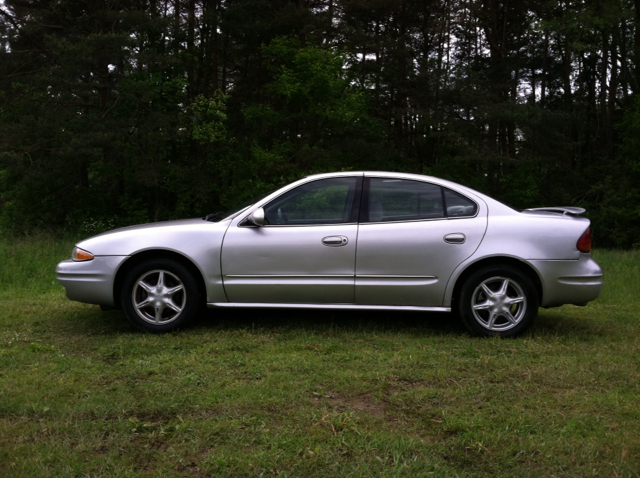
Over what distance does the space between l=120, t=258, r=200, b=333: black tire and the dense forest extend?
16969 mm

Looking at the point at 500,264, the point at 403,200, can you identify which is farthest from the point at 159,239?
the point at 500,264

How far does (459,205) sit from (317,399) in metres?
2.62

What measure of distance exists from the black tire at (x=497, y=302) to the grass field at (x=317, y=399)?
0.69 ft

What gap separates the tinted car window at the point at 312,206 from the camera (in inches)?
227

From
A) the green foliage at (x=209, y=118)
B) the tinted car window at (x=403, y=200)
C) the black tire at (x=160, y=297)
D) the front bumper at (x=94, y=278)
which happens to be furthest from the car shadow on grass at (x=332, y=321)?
the green foliage at (x=209, y=118)

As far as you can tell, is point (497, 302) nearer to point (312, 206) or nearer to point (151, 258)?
point (312, 206)

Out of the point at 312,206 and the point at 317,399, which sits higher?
the point at 312,206

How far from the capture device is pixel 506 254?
5.50 metres

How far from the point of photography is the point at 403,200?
580 cm

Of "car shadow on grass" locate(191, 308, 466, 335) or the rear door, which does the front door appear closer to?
the rear door

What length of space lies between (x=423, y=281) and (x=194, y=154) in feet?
72.2

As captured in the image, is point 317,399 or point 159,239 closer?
point 317,399

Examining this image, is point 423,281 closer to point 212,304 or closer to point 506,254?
point 506,254

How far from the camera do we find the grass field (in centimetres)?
306
